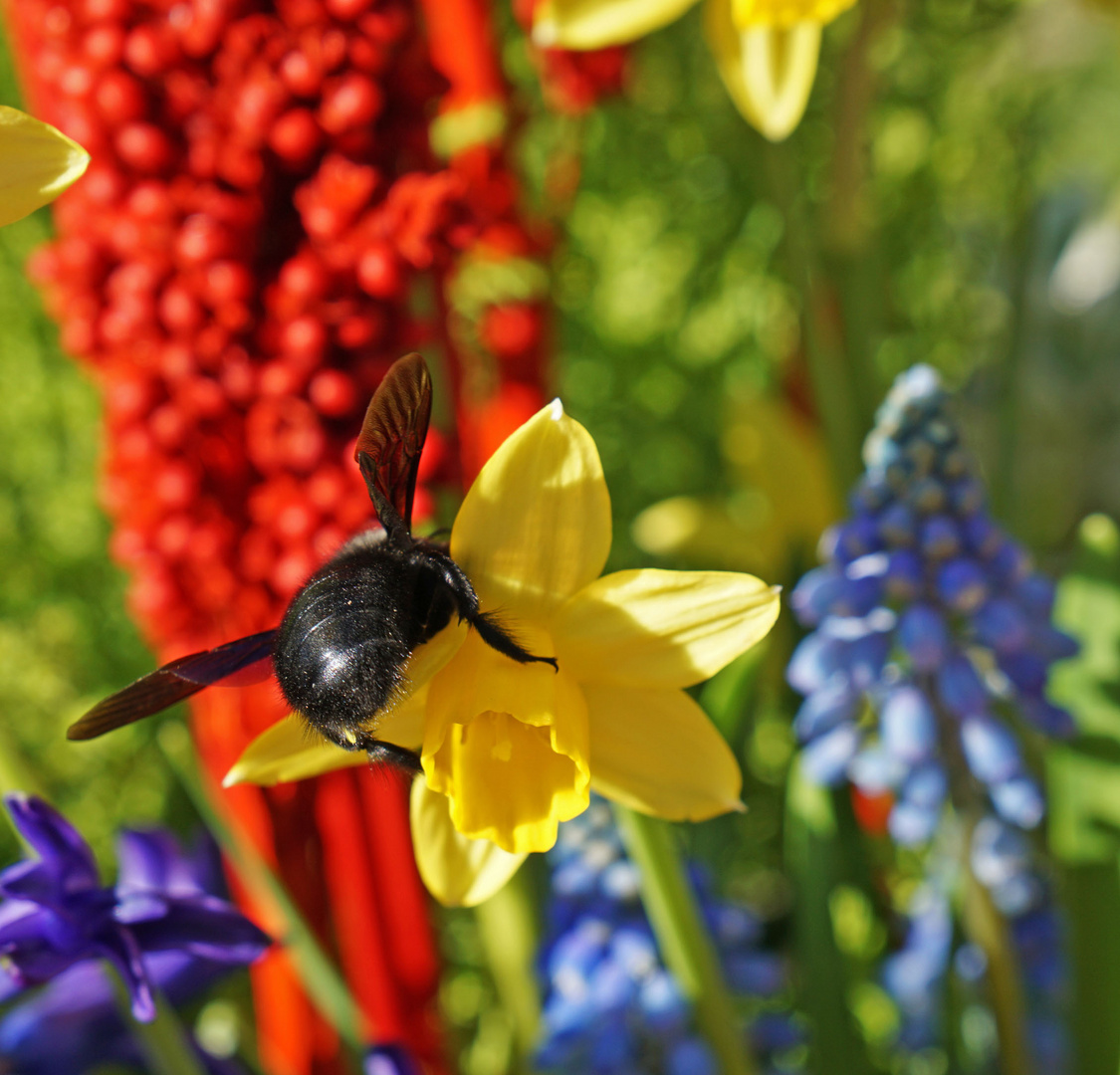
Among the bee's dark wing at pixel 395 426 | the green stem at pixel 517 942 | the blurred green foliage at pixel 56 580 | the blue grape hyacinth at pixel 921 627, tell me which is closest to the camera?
the bee's dark wing at pixel 395 426

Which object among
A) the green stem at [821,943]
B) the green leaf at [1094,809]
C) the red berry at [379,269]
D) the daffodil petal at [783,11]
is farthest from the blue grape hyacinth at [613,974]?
the daffodil petal at [783,11]

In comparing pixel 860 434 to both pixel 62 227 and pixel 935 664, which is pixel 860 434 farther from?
pixel 62 227

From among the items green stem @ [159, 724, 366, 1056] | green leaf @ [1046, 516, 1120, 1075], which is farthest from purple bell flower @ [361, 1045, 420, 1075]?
green leaf @ [1046, 516, 1120, 1075]

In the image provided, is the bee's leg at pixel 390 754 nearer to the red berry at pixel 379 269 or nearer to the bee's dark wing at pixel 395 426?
the bee's dark wing at pixel 395 426

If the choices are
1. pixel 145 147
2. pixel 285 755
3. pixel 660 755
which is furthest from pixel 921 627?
pixel 145 147

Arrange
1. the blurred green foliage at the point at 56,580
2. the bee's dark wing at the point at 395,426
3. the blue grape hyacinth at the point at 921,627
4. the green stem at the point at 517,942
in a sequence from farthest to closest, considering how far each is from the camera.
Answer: the blurred green foliage at the point at 56,580 → the green stem at the point at 517,942 → the blue grape hyacinth at the point at 921,627 → the bee's dark wing at the point at 395,426

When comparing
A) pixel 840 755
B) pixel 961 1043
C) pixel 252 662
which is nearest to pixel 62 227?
pixel 252 662
